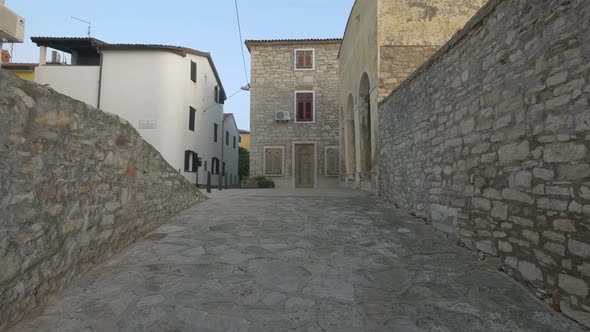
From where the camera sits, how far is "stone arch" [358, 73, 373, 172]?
9883mm

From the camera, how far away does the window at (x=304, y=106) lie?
16125mm

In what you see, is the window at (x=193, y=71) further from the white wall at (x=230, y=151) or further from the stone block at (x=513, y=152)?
the stone block at (x=513, y=152)

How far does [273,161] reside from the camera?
52.0ft

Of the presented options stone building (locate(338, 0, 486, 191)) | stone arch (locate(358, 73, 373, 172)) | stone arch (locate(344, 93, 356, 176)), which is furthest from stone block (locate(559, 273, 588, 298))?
stone arch (locate(344, 93, 356, 176))

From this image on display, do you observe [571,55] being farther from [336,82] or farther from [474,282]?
[336,82]

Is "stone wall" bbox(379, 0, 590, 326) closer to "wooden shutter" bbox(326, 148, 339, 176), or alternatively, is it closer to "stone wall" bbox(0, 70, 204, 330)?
"stone wall" bbox(0, 70, 204, 330)

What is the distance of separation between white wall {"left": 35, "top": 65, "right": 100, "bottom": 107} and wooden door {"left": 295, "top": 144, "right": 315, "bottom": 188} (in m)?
9.68

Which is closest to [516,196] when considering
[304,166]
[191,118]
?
[304,166]

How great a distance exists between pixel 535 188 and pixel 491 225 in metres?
0.72

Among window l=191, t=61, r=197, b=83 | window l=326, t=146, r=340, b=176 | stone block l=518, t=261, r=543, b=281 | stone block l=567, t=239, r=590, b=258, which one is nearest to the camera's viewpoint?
stone block l=567, t=239, r=590, b=258

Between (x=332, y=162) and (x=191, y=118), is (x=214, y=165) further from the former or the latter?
(x=332, y=162)

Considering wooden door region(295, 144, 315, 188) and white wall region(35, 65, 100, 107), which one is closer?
white wall region(35, 65, 100, 107)

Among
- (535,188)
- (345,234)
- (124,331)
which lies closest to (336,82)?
(345,234)

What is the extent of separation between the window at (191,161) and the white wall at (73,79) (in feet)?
14.8
